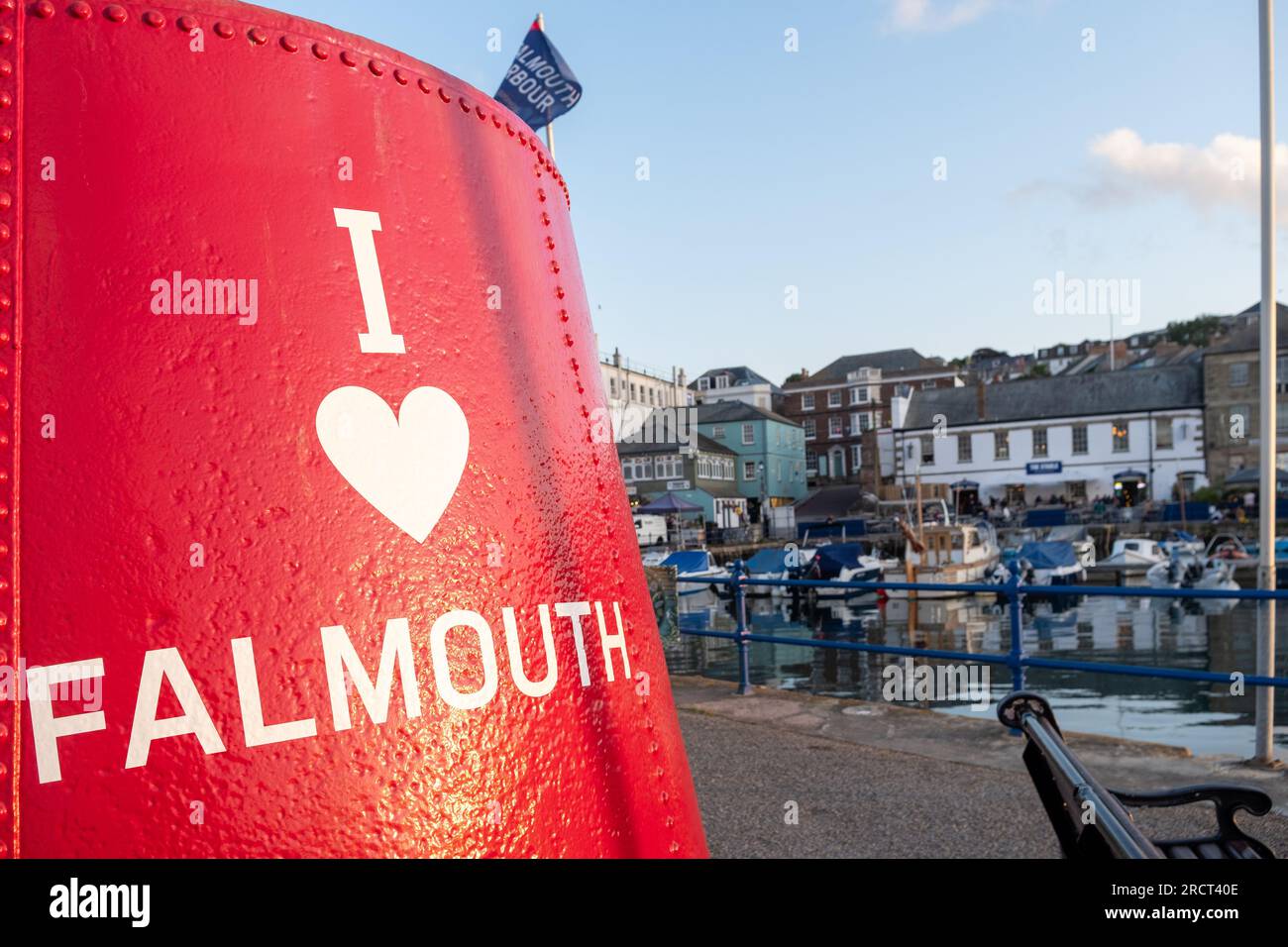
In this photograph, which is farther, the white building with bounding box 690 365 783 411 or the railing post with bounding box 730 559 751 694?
the white building with bounding box 690 365 783 411

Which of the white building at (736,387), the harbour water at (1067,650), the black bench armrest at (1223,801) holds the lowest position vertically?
the harbour water at (1067,650)

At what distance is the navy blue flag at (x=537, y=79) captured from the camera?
22.0 feet

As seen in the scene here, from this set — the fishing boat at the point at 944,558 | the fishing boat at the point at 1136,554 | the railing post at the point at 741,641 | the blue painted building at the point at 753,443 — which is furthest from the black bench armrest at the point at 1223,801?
the blue painted building at the point at 753,443

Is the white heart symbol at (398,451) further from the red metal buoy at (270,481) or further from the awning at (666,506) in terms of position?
the awning at (666,506)

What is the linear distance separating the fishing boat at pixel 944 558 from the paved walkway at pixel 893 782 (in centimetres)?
3222

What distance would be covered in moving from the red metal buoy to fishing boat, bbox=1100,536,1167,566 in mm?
47305

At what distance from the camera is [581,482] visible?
8.04 ft

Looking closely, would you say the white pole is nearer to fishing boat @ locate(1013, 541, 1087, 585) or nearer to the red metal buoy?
the red metal buoy

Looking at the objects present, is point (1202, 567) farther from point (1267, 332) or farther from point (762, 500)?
point (762, 500)

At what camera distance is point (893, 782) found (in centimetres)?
664

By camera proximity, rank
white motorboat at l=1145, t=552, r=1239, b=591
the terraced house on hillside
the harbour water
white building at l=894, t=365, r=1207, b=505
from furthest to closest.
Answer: the terraced house on hillside < white building at l=894, t=365, r=1207, b=505 < white motorboat at l=1145, t=552, r=1239, b=591 < the harbour water

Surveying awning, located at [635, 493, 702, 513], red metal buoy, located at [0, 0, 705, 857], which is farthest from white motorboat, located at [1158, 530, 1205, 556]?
red metal buoy, located at [0, 0, 705, 857]

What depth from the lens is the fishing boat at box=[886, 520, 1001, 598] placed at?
40000 mm
